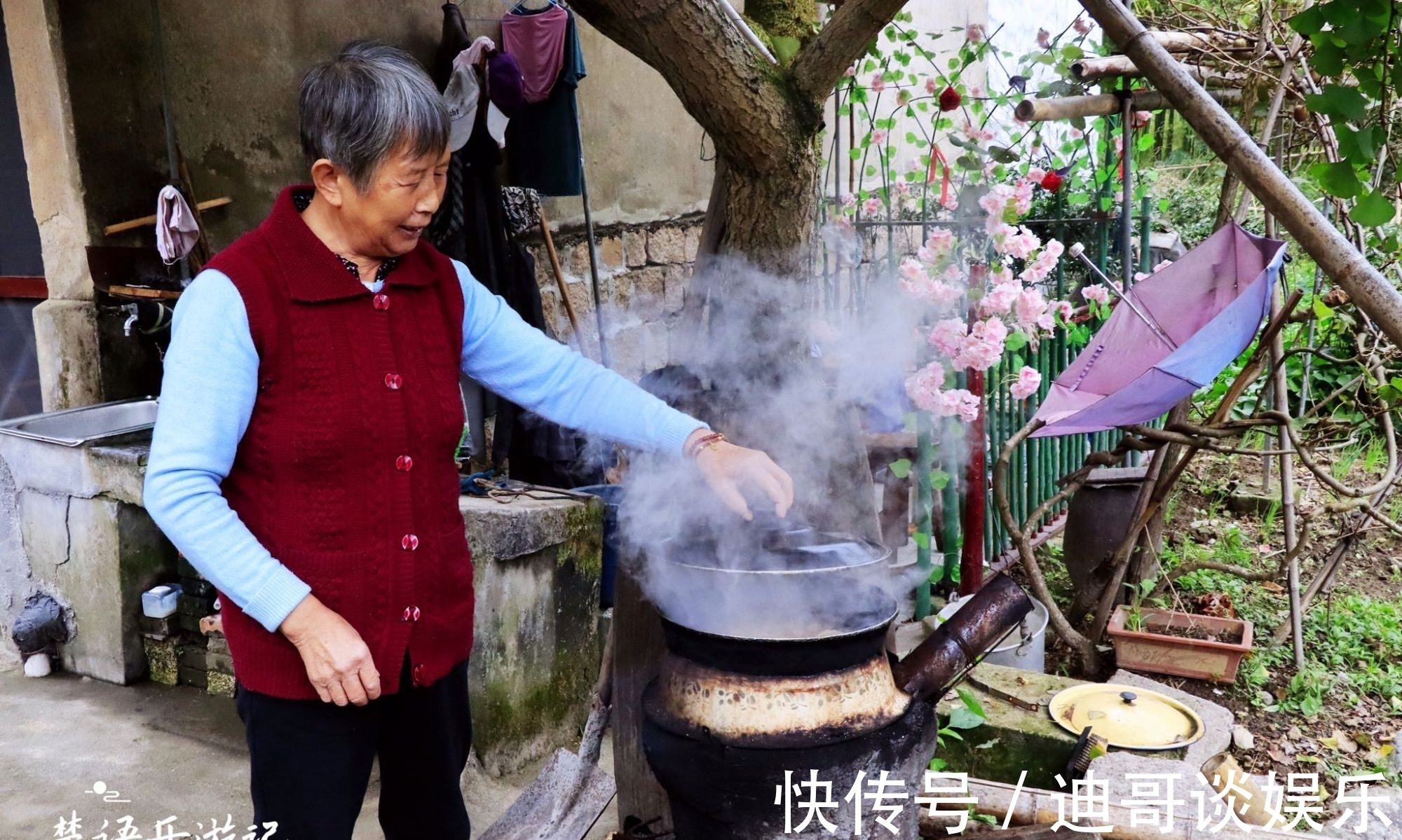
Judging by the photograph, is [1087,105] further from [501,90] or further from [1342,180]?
[501,90]

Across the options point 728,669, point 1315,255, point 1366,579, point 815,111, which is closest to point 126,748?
point 728,669

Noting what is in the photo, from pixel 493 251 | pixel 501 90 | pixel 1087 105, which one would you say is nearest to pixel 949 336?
pixel 1087 105

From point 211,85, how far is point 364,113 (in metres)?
3.07

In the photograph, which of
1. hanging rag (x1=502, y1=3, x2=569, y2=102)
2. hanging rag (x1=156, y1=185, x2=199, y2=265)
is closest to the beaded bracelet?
hanging rag (x1=156, y1=185, x2=199, y2=265)

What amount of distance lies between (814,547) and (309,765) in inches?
52.0

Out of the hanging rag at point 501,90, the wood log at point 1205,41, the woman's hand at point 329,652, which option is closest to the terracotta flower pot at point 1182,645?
the wood log at point 1205,41

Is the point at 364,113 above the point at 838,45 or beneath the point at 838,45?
beneath

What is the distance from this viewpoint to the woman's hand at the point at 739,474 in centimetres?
235

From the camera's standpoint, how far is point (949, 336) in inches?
167

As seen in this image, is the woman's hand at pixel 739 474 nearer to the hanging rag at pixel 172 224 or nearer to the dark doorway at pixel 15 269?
the hanging rag at pixel 172 224

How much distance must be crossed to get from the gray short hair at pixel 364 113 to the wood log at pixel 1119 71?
11.1ft

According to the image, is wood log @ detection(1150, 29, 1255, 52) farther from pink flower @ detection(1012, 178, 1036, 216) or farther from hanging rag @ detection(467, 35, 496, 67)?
hanging rag @ detection(467, 35, 496, 67)

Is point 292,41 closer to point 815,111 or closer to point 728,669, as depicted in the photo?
point 815,111

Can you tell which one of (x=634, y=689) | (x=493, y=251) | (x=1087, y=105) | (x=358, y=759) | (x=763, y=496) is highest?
(x=1087, y=105)
